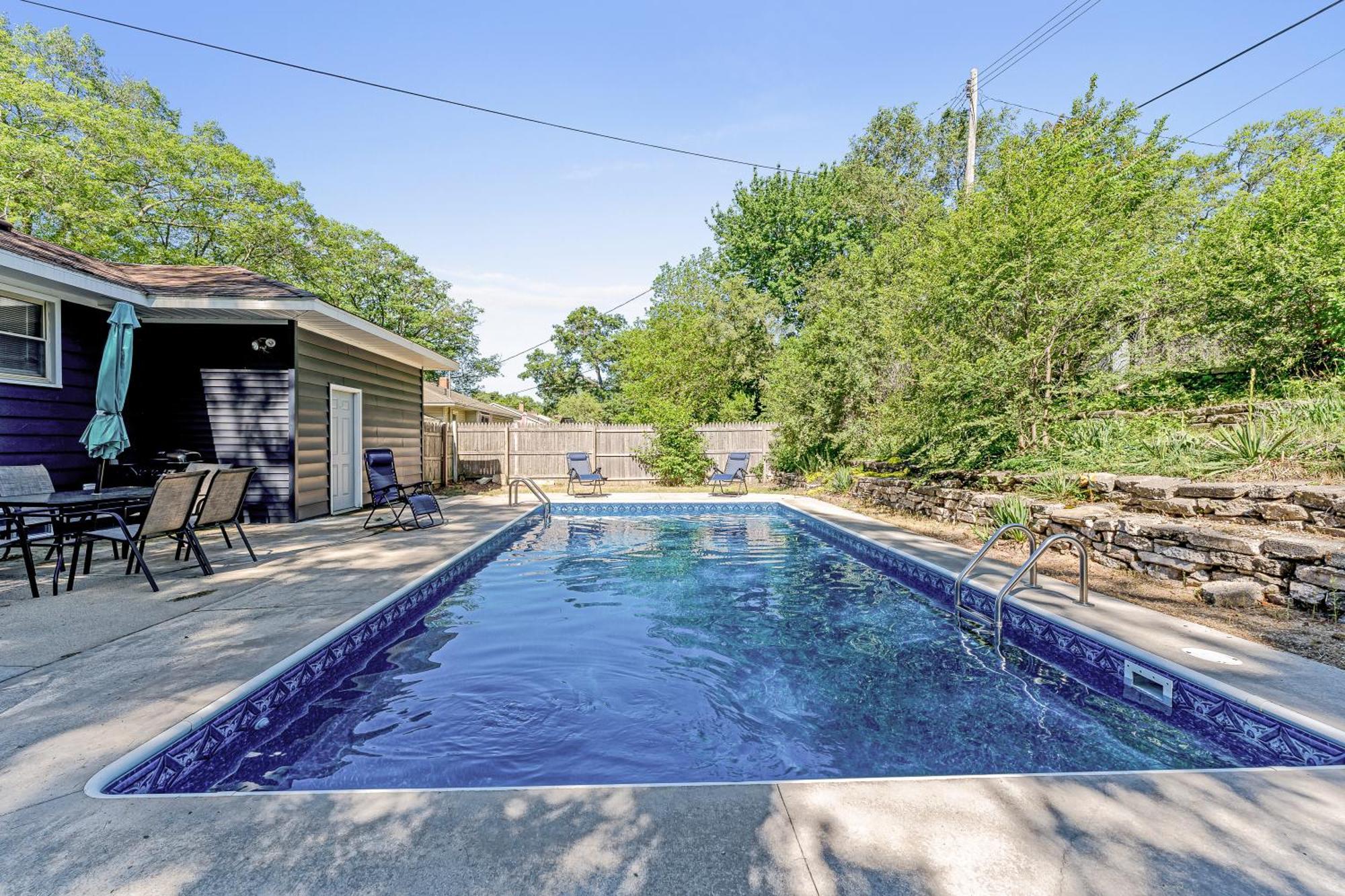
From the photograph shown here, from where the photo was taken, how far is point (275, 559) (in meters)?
5.07

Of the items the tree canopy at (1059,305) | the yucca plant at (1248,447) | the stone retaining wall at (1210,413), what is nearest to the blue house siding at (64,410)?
the tree canopy at (1059,305)

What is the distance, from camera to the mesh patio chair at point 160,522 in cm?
398

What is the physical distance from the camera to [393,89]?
33.3ft

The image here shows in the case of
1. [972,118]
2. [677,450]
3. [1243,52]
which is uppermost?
[972,118]

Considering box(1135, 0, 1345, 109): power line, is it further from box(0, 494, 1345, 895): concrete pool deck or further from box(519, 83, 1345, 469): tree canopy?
box(0, 494, 1345, 895): concrete pool deck

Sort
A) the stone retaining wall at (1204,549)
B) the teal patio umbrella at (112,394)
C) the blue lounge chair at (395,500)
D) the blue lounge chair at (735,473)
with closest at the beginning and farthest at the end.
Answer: the stone retaining wall at (1204,549)
the teal patio umbrella at (112,394)
the blue lounge chair at (395,500)
the blue lounge chair at (735,473)

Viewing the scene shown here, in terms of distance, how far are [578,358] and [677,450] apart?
26.0m

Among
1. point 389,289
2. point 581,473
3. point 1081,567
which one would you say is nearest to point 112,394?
point 1081,567

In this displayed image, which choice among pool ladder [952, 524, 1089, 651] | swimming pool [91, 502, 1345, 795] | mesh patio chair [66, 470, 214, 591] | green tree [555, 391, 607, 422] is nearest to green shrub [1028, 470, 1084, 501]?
pool ladder [952, 524, 1089, 651]

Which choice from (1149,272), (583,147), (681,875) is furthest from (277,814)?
(583,147)

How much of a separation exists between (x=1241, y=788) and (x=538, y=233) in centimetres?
1817

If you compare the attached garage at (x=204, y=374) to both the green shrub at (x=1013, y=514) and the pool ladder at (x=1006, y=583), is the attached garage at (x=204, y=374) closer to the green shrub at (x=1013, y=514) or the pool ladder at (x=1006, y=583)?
the pool ladder at (x=1006, y=583)

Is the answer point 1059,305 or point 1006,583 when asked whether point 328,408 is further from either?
point 1059,305

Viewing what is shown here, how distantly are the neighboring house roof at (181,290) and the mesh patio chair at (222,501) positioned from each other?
8.90 ft
